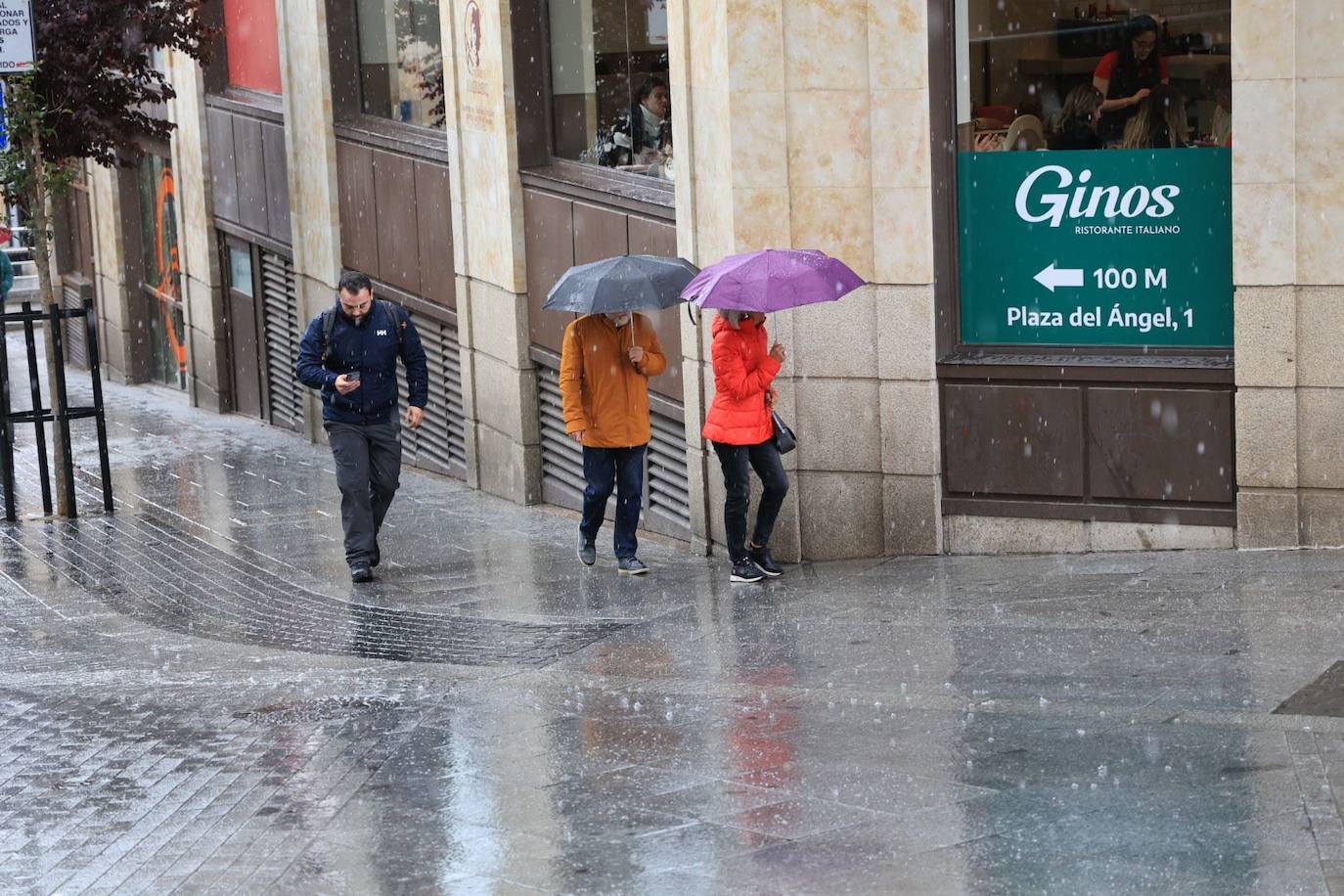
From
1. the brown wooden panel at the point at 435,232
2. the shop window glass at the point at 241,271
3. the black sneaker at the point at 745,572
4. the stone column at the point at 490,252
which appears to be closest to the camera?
the black sneaker at the point at 745,572

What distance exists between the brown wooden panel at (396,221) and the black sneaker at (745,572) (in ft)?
19.1

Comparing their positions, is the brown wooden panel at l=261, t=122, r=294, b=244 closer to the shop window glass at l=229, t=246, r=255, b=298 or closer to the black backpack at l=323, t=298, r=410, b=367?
the shop window glass at l=229, t=246, r=255, b=298

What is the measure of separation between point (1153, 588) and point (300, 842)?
4.39m

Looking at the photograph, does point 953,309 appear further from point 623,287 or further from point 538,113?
point 538,113

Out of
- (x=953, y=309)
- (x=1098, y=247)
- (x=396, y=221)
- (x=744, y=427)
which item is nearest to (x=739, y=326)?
(x=744, y=427)

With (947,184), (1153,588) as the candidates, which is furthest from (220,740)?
(947,184)

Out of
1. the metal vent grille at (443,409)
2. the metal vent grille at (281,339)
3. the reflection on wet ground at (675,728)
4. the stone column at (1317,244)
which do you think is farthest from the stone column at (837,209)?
the metal vent grille at (281,339)

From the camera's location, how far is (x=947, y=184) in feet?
33.0

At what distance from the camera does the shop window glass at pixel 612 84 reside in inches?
465

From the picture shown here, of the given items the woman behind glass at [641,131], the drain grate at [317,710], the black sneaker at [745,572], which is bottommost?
the black sneaker at [745,572]

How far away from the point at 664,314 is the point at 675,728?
16.1ft

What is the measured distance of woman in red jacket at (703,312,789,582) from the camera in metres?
9.64

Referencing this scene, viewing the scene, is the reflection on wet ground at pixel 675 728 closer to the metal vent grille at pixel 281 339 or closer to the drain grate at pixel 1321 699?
the drain grate at pixel 1321 699

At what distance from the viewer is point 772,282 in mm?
9164
